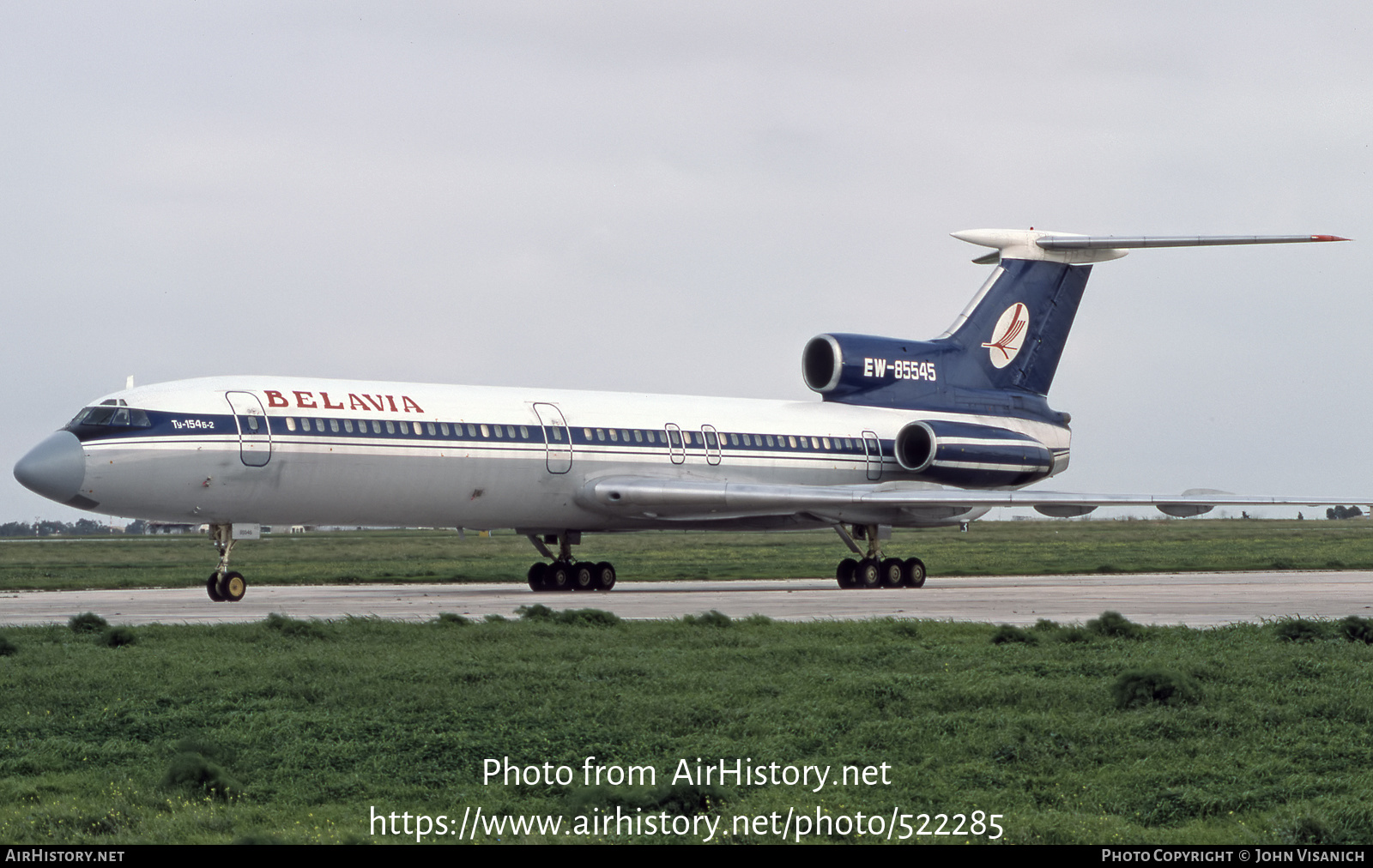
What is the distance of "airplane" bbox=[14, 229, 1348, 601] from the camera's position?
2512 centimetres

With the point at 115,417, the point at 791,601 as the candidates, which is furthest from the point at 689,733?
the point at 115,417

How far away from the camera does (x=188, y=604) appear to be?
81.5ft

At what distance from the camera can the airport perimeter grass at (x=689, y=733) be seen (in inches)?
347

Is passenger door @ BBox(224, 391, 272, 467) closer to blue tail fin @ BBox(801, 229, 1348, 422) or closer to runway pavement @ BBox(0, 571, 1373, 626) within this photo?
runway pavement @ BBox(0, 571, 1373, 626)

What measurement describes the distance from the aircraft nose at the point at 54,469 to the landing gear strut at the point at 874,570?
652 inches

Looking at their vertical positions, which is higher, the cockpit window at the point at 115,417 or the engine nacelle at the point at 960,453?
the engine nacelle at the point at 960,453

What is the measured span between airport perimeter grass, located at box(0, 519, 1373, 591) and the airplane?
545 centimetres

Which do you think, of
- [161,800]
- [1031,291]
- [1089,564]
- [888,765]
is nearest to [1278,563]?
[1089,564]

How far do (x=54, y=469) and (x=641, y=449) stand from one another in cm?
1199

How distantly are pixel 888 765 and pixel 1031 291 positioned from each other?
97.0 ft

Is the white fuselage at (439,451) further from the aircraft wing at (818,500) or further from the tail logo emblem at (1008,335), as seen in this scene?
the tail logo emblem at (1008,335)

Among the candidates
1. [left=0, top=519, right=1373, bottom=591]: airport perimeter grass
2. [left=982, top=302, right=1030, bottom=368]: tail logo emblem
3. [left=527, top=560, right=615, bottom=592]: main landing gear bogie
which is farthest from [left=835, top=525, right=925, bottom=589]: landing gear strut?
[left=982, top=302, right=1030, bottom=368]: tail logo emblem

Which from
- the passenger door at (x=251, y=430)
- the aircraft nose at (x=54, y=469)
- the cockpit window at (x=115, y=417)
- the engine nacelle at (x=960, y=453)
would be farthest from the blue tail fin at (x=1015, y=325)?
the aircraft nose at (x=54, y=469)

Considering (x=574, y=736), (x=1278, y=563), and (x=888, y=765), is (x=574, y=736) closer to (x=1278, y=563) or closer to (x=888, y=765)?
(x=888, y=765)
